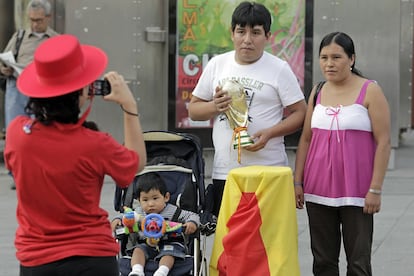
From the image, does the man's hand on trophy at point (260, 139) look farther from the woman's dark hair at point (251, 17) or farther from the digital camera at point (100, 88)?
the digital camera at point (100, 88)

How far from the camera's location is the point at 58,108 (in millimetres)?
4070

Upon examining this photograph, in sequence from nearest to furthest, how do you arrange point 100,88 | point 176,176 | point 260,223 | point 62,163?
point 62,163
point 100,88
point 260,223
point 176,176

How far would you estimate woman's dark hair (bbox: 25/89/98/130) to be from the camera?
13.3 feet

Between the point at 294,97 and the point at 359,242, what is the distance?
896mm

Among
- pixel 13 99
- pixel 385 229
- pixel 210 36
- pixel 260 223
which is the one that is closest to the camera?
pixel 260 223

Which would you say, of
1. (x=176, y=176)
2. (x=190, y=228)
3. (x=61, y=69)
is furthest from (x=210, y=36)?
(x=61, y=69)


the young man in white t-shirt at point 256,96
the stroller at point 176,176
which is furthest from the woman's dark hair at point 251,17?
the stroller at point 176,176

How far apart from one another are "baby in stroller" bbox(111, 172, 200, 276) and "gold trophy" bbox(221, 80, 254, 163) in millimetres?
540

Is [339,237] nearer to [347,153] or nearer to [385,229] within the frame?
[347,153]

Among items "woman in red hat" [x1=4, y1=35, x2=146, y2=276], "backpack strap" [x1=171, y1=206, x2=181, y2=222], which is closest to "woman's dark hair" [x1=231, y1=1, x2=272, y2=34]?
"backpack strap" [x1=171, y1=206, x2=181, y2=222]

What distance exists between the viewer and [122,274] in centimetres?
600

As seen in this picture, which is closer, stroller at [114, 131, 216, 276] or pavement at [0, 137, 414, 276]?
stroller at [114, 131, 216, 276]

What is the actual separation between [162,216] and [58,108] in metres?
2.04

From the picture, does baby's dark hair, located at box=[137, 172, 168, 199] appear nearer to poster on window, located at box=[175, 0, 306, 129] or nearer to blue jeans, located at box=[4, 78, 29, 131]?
blue jeans, located at box=[4, 78, 29, 131]
